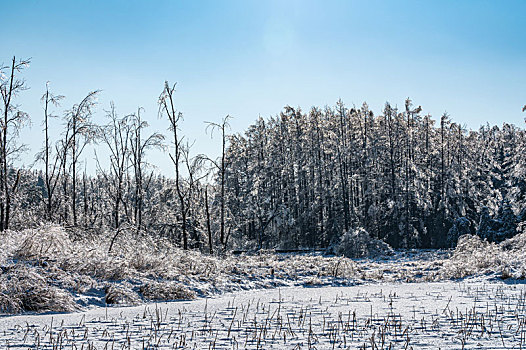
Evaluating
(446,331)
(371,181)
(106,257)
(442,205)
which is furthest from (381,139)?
(446,331)

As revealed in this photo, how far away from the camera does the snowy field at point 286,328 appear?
5.70 m

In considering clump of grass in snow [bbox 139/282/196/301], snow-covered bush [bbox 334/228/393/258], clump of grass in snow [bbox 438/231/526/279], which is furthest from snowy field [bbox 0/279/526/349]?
snow-covered bush [bbox 334/228/393/258]

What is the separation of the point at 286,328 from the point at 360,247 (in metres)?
24.0

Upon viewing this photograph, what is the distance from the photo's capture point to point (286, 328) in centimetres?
684

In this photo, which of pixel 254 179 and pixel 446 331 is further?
pixel 254 179

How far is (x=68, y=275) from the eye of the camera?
10.6m

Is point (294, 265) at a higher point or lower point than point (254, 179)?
lower

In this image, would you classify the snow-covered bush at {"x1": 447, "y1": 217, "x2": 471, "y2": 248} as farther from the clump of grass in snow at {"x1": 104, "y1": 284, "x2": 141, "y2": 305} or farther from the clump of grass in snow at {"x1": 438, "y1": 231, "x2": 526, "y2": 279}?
the clump of grass in snow at {"x1": 104, "y1": 284, "x2": 141, "y2": 305}

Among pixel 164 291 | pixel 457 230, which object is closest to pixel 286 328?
pixel 164 291

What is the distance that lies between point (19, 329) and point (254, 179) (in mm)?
35357

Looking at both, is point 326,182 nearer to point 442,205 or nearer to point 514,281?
point 442,205

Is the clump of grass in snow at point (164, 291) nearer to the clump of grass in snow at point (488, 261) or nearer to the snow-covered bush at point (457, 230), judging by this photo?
the clump of grass in snow at point (488, 261)

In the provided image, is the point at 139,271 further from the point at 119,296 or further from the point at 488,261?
the point at 488,261

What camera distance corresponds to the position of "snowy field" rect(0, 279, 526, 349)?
18.7 feet
